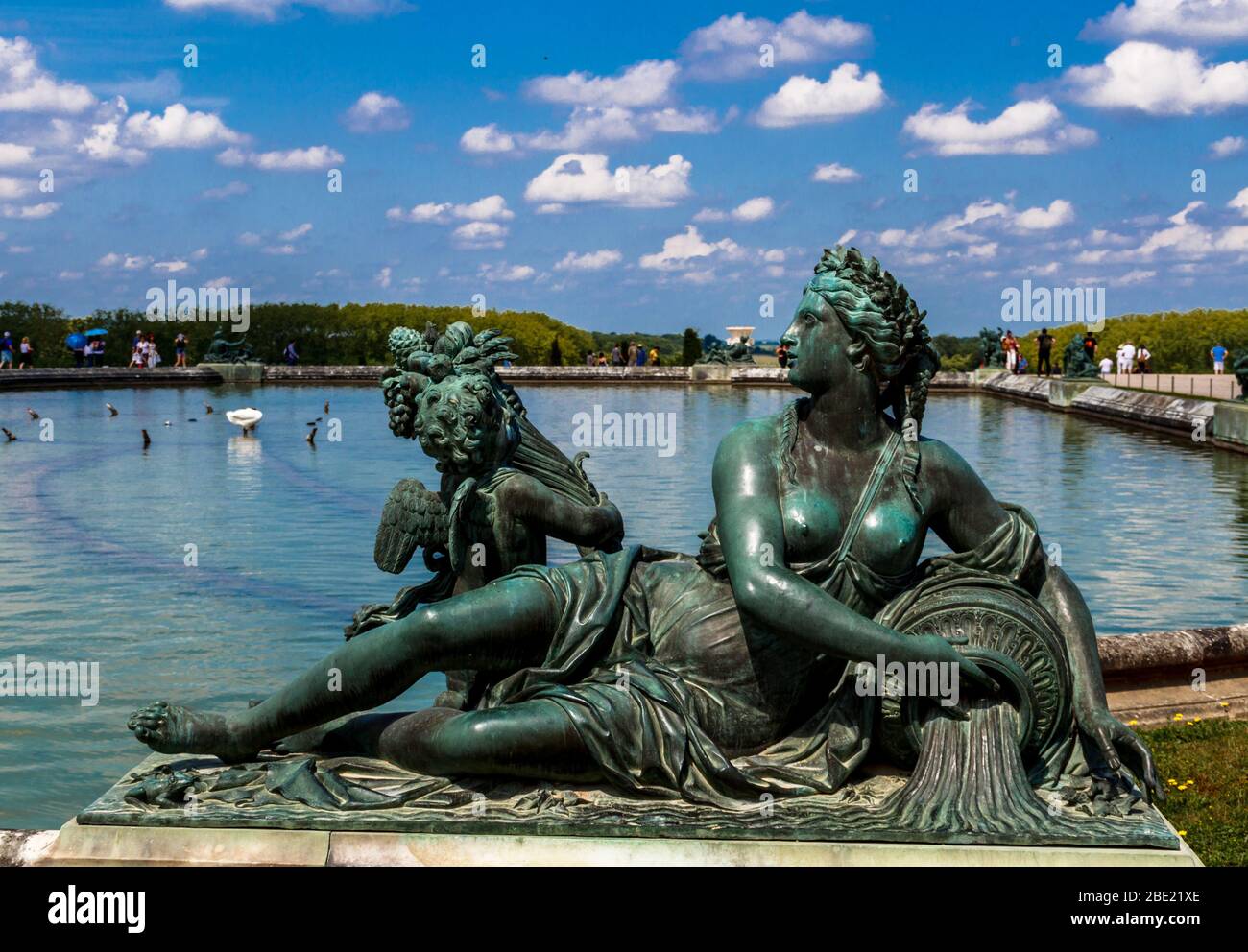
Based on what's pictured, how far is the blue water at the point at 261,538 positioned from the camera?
339 inches

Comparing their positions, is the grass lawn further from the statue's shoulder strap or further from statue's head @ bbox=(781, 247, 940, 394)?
statue's head @ bbox=(781, 247, 940, 394)

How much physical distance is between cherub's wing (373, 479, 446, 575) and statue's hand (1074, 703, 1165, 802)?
2066 mm

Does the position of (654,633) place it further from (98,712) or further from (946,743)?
(98,712)

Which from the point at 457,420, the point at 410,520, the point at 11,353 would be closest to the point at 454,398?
the point at 457,420

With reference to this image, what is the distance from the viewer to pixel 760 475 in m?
4.47

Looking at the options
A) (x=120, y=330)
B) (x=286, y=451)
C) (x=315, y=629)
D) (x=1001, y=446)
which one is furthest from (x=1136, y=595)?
(x=120, y=330)

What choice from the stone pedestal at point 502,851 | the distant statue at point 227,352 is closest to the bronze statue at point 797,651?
the stone pedestal at point 502,851

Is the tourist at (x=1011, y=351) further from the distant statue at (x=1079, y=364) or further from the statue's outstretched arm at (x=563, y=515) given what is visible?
the statue's outstretched arm at (x=563, y=515)

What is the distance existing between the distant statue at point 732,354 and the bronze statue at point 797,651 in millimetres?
40055

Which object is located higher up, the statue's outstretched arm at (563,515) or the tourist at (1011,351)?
the tourist at (1011,351)

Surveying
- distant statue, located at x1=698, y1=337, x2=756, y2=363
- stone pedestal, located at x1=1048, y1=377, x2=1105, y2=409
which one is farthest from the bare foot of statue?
distant statue, located at x1=698, y1=337, x2=756, y2=363

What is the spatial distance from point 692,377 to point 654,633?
1561 inches

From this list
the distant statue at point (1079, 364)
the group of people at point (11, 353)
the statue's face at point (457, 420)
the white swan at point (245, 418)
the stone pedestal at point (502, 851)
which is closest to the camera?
the stone pedestal at point (502, 851)

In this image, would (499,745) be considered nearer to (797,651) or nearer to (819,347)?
(797,651)
